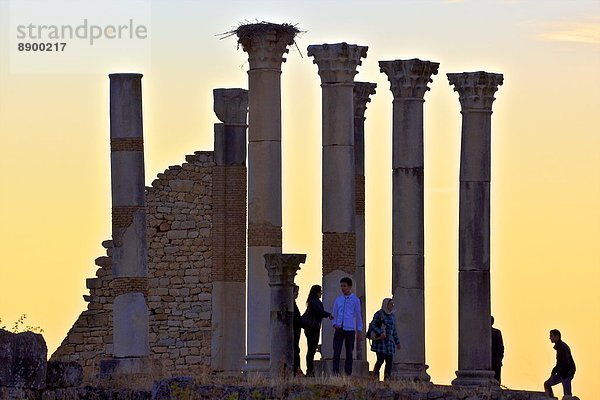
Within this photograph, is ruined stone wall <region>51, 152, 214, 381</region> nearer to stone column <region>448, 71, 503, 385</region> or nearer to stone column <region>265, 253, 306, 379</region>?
Answer: stone column <region>448, 71, 503, 385</region>

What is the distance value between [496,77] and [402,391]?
476 inches

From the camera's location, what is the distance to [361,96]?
5194 centimetres

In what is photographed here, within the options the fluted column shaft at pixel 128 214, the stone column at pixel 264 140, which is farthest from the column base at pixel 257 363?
the fluted column shaft at pixel 128 214

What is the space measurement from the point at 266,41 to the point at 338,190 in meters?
3.07

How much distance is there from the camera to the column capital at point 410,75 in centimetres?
4916

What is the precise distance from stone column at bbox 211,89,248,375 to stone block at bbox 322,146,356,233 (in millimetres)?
4775

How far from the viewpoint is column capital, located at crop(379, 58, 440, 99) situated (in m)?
49.2

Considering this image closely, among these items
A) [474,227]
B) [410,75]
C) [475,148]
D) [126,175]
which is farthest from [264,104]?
[474,227]

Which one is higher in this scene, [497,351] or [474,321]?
[474,321]

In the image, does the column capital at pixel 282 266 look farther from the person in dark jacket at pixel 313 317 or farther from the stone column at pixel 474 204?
the stone column at pixel 474 204

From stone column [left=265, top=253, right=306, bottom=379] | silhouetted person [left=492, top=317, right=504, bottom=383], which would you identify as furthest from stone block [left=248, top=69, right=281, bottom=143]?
silhouetted person [left=492, top=317, right=504, bottom=383]

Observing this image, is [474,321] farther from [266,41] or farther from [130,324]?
[266,41]

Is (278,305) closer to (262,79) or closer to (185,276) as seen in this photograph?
(262,79)

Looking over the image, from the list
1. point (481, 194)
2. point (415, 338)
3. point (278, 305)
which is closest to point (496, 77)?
point (481, 194)
